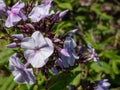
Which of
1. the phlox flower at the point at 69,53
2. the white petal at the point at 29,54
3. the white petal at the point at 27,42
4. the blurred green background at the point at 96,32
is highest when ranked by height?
the white petal at the point at 27,42

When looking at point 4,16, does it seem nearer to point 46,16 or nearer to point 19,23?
point 19,23

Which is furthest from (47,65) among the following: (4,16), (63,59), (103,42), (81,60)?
(103,42)

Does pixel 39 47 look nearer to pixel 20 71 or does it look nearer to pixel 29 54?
pixel 29 54

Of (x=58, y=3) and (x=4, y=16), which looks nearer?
(x=4, y=16)

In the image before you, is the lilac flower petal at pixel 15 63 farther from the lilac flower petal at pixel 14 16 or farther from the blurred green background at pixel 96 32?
the blurred green background at pixel 96 32

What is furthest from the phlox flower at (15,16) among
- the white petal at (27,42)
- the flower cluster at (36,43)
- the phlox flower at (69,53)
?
the phlox flower at (69,53)

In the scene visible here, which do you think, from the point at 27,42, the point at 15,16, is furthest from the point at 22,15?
the point at 27,42
